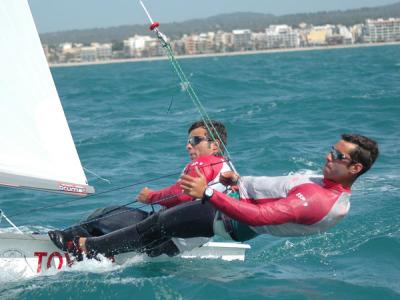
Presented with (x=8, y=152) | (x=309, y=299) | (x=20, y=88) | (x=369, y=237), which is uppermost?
(x=20, y=88)

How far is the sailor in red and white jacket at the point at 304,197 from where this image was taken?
3.74 metres

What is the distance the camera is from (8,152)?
14.7 ft

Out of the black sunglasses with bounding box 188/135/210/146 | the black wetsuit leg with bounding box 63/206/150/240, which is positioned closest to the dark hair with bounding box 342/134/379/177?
the black sunglasses with bounding box 188/135/210/146

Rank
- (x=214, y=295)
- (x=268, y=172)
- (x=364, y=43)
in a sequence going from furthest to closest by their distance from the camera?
1. (x=364, y=43)
2. (x=268, y=172)
3. (x=214, y=295)

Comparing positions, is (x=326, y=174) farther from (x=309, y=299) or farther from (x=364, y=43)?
(x=364, y=43)

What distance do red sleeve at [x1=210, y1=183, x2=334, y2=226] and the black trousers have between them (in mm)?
524

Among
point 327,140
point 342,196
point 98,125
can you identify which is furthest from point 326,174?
point 98,125

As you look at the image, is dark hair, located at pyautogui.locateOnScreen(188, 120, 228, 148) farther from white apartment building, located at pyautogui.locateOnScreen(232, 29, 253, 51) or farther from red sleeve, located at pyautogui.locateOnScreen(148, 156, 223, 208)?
white apartment building, located at pyautogui.locateOnScreen(232, 29, 253, 51)

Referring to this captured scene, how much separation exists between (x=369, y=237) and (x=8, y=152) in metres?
2.64

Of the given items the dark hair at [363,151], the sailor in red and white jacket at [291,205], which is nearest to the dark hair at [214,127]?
the sailor in red and white jacket at [291,205]

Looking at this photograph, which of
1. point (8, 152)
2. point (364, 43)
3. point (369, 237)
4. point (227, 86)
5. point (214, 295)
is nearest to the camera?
point (214, 295)

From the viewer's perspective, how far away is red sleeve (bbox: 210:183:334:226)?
3736mm

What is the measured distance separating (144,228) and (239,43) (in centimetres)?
12199

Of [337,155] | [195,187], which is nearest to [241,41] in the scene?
[337,155]
